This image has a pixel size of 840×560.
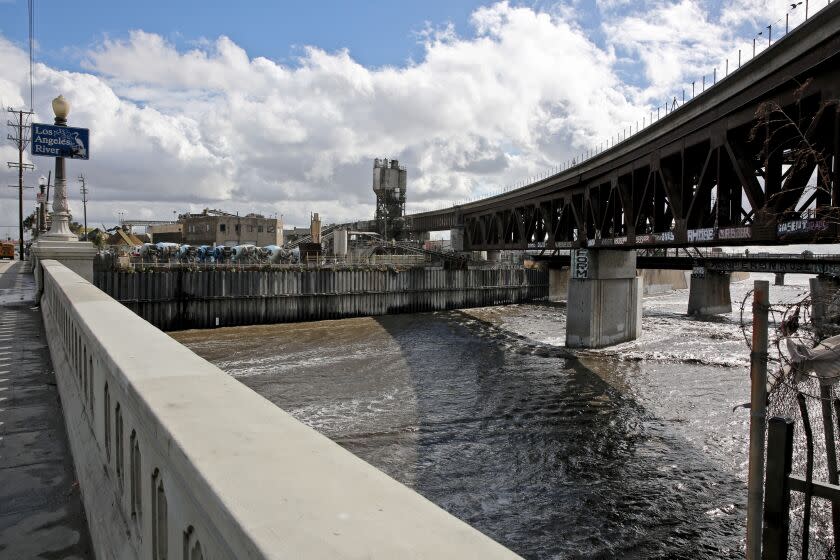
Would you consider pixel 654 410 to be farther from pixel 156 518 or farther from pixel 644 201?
pixel 156 518

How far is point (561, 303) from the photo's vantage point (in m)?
70.4

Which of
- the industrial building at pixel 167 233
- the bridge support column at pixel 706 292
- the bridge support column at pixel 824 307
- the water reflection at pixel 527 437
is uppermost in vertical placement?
the industrial building at pixel 167 233

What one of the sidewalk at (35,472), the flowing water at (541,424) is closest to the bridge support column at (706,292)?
the flowing water at (541,424)

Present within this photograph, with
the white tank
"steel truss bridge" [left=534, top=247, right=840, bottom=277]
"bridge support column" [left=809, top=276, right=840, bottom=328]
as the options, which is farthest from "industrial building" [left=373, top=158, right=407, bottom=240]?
"bridge support column" [left=809, top=276, right=840, bottom=328]

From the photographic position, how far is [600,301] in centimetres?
3897

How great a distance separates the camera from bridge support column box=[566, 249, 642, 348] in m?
38.4

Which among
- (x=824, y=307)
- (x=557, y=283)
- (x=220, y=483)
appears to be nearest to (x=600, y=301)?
(x=824, y=307)

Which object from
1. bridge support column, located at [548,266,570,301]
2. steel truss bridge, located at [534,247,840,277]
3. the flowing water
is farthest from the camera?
bridge support column, located at [548,266,570,301]

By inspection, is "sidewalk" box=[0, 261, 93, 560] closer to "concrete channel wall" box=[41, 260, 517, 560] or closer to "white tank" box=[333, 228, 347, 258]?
"concrete channel wall" box=[41, 260, 517, 560]

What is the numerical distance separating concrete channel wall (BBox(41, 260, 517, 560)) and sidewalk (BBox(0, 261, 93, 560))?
39 cm

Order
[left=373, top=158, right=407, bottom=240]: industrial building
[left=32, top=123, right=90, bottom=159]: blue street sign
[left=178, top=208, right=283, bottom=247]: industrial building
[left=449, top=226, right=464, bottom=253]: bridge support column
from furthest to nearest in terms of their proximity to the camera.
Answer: [left=373, top=158, right=407, bottom=240]: industrial building < [left=178, top=208, right=283, bottom=247]: industrial building < [left=449, top=226, right=464, bottom=253]: bridge support column < [left=32, top=123, right=90, bottom=159]: blue street sign

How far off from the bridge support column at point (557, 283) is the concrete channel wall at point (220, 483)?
228ft

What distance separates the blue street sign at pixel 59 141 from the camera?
56.6 feet

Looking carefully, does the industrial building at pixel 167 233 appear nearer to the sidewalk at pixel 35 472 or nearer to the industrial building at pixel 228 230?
the industrial building at pixel 228 230
